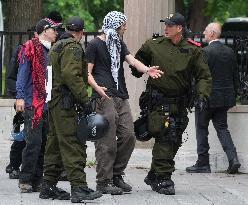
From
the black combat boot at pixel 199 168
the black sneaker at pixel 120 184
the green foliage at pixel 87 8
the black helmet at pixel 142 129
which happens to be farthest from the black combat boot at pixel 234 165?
the green foliage at pixel 87 8

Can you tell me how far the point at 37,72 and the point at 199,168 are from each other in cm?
355

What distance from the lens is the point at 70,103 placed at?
10.9 m

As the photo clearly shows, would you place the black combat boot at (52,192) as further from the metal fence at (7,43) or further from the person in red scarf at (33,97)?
the metal fence at (7,43)

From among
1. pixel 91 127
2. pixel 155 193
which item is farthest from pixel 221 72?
pixel 91 127

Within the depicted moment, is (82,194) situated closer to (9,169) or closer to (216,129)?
(9,169)

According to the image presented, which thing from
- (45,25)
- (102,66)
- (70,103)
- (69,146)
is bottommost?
(69,146)

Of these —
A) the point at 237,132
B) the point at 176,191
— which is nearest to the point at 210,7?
the point at 237,132

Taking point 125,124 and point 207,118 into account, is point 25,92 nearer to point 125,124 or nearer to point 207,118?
point 125,124

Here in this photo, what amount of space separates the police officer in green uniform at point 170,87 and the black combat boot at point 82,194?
1.18 meters

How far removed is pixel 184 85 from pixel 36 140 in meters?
1.76

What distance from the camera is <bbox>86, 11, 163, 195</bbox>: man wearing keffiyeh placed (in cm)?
1166

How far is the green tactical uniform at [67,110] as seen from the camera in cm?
1076

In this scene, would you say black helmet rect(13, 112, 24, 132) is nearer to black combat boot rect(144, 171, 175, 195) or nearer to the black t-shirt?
the black t-shirt

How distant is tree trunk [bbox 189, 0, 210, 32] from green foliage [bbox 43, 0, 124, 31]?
6.90 meters
